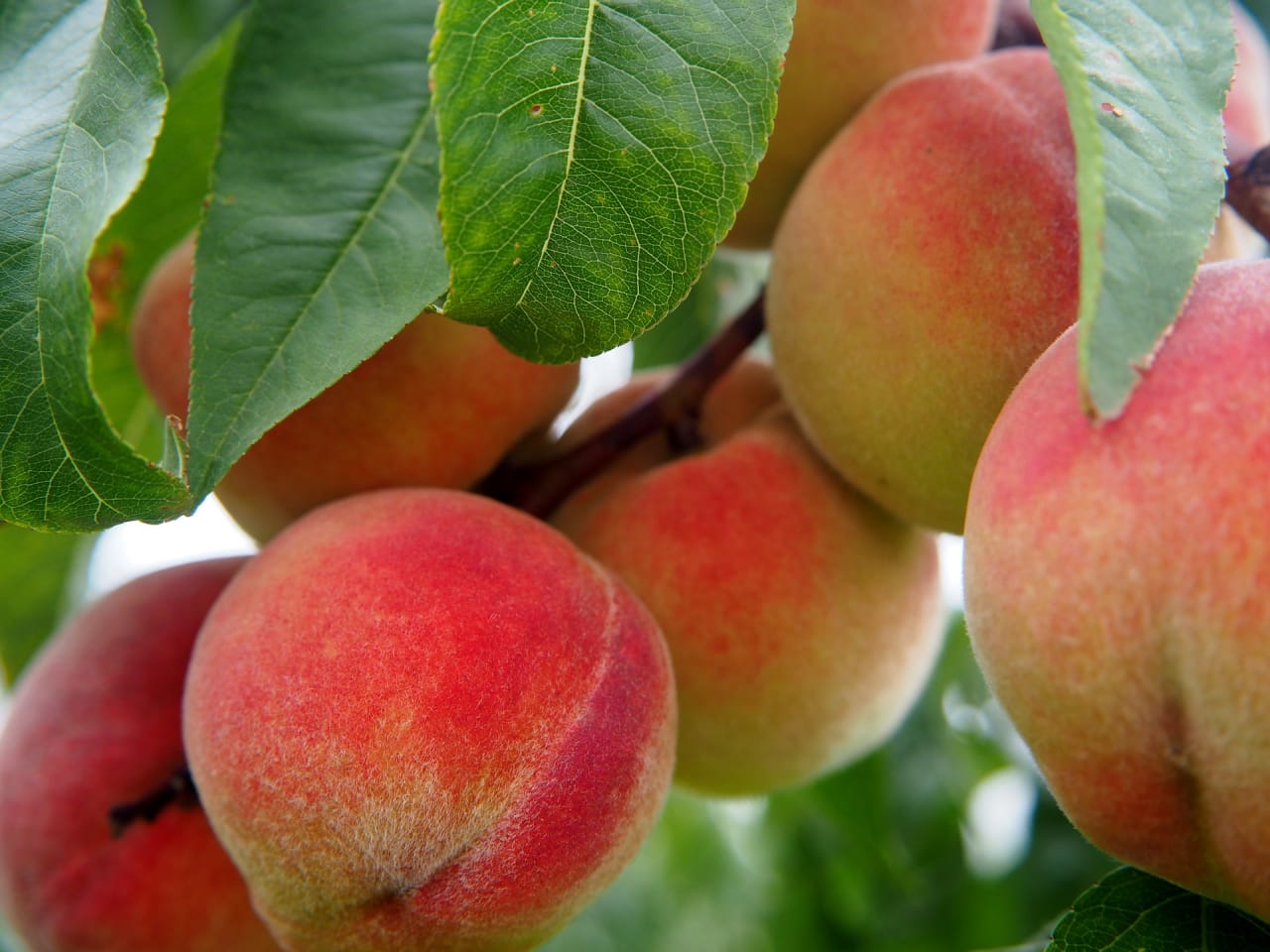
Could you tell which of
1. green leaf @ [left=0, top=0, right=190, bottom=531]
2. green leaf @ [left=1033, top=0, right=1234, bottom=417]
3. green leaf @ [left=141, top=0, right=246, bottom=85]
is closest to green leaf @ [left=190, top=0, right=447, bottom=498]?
green leaf @ [left=0, top=0, right=190, bottom=531]

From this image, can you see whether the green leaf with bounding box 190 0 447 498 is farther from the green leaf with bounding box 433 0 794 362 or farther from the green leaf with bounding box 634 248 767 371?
the green leaf with bounding box 634 248 767 371

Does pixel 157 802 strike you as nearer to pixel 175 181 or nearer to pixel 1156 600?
pixel 175 181

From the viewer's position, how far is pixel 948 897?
5.84 ft

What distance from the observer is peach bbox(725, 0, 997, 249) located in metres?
1.07

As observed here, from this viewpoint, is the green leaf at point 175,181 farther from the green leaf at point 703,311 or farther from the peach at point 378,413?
the green leaf at point 703,311

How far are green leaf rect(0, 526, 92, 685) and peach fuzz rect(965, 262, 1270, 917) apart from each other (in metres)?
1.18

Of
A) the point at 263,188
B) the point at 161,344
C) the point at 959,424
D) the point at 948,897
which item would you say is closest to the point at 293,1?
the point at 263,188

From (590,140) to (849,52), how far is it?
406mm

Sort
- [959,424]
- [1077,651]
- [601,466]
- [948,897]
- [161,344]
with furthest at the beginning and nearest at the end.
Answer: [948,897] < [601,466] < [161,344] < [959,424] < [1077,651]

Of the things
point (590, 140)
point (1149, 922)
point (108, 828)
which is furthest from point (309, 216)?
point (1149, 922)

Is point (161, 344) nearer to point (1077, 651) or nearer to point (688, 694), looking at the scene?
point (688, 694)

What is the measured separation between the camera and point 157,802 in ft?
3.29

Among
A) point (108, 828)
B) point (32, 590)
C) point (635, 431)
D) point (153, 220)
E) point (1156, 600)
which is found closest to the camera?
point (1156, 600)

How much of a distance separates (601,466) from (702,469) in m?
0.11
